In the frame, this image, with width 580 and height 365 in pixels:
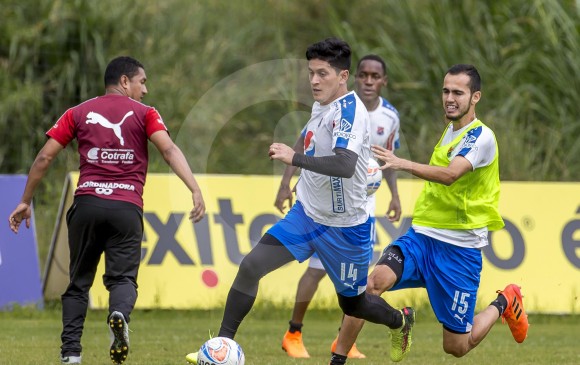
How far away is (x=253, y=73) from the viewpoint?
20609 mm

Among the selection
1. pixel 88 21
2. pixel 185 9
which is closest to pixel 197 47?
pixel 185 9

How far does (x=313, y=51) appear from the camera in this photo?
24.3ft

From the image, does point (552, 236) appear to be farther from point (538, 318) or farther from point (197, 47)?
point (197, 47)

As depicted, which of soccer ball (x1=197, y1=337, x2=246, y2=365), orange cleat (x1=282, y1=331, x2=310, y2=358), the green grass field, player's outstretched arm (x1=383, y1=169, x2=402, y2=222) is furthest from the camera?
player's outstretched arm (x1=383, y1=169, x2=402, y2=222)

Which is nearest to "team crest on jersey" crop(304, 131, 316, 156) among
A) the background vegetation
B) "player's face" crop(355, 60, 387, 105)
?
"player's face" crop(355, 60, 387, 105)

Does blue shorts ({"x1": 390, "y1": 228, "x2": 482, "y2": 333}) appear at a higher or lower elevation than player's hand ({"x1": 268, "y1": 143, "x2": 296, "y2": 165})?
lower

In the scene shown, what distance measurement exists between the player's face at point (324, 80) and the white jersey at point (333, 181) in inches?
2.8

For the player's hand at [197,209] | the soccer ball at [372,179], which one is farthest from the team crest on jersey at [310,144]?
the soccer ball at [372,179]

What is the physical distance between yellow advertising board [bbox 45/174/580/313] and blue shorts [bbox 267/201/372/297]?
16.6ft

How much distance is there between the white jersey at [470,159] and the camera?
24.5 ft

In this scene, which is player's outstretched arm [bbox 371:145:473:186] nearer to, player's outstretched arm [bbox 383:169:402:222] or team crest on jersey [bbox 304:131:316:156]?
team crest on jersey [bbox 304:131:316:156]

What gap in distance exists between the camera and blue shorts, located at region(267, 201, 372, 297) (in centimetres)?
746

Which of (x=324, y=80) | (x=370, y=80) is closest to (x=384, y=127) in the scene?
(x=370, y=80)

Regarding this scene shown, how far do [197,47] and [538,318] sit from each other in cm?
935
